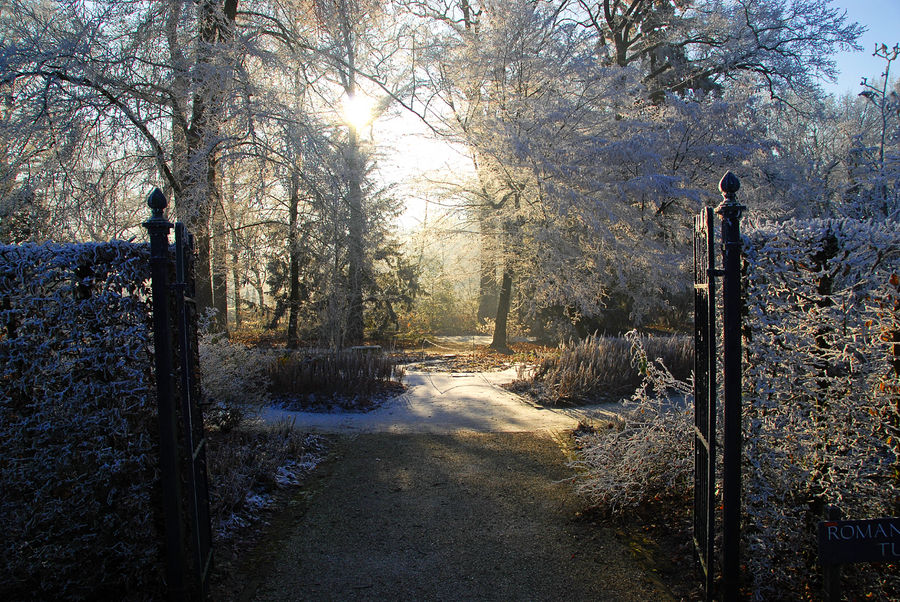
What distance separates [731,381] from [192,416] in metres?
2.92

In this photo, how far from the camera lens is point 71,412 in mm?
2949

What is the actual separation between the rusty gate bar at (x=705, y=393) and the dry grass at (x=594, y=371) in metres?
4.53

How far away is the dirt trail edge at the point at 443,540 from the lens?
331 centimetres

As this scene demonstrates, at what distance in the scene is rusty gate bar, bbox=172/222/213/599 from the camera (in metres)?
3.04

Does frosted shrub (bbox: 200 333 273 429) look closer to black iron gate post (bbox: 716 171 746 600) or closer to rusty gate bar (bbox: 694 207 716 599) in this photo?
rusty gate bar (bbox: 694 207 716 599)

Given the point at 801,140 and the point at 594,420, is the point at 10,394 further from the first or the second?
the point at 801,140

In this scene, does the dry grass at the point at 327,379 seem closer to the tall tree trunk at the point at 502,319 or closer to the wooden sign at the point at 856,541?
the wooden sign at the point at 856,541

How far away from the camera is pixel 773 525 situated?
294cm

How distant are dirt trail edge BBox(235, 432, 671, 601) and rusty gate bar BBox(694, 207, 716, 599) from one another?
0.42 m

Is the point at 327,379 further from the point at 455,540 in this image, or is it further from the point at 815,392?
the point at 815,392

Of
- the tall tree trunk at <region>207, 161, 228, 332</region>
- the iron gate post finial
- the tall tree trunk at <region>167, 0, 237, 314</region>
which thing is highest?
the tall tree trunk at <region>167, 0, 237, 314</region>

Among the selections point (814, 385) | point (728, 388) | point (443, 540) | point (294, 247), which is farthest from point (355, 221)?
point (814, 385)

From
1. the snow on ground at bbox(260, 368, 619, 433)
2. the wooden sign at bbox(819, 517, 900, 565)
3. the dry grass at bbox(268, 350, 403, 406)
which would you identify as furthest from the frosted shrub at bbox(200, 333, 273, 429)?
the wooden sign at bbox(819, 517, 900, 565)

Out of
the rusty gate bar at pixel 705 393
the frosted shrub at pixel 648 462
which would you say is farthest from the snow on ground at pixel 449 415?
the rusty gate bar at pixel 705 393
